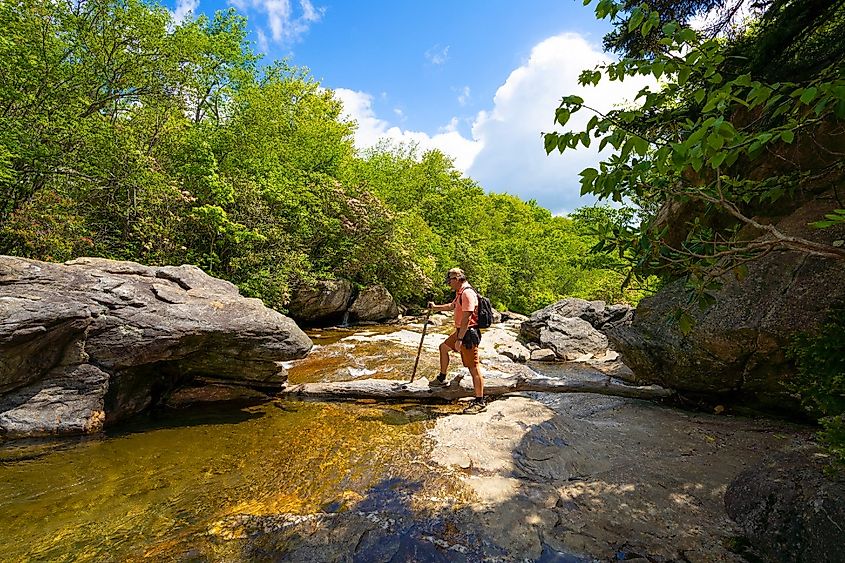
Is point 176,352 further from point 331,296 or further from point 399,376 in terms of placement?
point 331,296

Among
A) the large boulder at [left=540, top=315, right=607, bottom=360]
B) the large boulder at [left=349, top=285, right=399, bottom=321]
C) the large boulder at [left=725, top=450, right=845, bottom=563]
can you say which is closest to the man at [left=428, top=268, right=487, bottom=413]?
the large boulder at [left=725, top=450, right=845, bottom=563]

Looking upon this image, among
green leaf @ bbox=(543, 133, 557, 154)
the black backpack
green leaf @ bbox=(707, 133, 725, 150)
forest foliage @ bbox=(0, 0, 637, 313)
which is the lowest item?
the black backpack

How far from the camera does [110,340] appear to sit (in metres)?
6.46

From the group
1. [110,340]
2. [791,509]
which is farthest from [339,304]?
[791,509]

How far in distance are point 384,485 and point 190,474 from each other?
2.55 m

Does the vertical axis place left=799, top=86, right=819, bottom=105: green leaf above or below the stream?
above

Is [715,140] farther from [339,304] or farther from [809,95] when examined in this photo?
[339,304]

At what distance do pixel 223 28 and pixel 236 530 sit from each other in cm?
2362

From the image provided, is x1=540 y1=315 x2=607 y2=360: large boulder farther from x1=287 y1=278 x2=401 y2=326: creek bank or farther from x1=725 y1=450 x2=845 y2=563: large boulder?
x1=287 y1=278 x2=401 y2=326: creek bank

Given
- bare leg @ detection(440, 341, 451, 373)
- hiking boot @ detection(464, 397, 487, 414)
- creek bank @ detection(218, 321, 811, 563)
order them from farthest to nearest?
bare leg @ detection(440, 341, 451, 373), hiking boot @ detection(464, 397, 487, 414), creek bank @ detection(218, 321, 811, 563)

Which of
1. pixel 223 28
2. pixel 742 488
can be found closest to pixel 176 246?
pixel 223 28

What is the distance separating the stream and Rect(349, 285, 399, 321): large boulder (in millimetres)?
15172

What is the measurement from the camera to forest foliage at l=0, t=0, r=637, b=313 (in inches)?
416

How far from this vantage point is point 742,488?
4.07 meters
